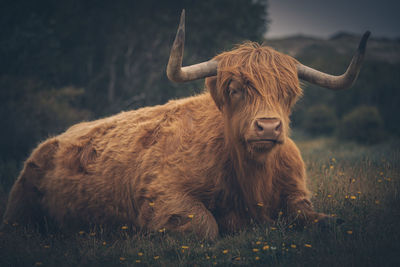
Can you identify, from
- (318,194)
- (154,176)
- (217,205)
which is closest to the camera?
(217,205)

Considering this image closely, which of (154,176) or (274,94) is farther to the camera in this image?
(154,176)

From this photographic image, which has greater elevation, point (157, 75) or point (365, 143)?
point (157, 75)

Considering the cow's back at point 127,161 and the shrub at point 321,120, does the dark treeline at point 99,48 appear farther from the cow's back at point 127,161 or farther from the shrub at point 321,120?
the cow's back at point 127,161

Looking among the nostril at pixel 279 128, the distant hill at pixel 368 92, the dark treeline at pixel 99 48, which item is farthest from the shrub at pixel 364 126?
the nostril at pixel 279 128

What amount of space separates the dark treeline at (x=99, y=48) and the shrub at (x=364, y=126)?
6.20 metres

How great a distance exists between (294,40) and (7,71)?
39.7 meters

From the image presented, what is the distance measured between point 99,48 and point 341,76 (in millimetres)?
14277

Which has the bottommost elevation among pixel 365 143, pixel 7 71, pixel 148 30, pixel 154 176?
pixel 365 143

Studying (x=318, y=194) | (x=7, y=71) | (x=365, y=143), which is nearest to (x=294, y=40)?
(x=365, y=143)

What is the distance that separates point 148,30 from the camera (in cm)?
1595

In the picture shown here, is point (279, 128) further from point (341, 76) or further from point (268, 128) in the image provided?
point (341, 76)

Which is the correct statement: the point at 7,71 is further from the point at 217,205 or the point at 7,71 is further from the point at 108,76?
the point at 217,205

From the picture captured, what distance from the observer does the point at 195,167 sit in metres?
3.48

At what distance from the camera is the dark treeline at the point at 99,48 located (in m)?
12.1
